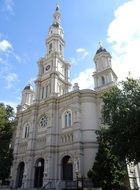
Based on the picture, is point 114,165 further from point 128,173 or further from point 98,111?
point 98,111

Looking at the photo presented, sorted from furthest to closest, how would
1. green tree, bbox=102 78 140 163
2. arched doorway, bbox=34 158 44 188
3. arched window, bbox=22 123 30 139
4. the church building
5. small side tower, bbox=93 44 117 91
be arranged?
arched window, bbox=22 123 30 139 < small side tower, bbox=93 44 117 91 < arched doorway, bbox=34 158 44 188 < the church building < green tree, bbox=102 78 140 163

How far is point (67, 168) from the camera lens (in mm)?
30172

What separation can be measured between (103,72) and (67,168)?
58.7ft

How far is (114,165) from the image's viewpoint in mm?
24141

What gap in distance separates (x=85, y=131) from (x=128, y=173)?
8.38 m

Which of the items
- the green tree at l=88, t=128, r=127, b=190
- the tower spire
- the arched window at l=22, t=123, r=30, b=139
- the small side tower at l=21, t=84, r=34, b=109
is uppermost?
the tower spire

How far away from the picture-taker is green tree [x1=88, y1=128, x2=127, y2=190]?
22.9 metres

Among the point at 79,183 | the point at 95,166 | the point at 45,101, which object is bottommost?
the point at 79,183

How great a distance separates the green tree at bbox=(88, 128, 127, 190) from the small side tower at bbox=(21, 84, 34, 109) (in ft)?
79.8

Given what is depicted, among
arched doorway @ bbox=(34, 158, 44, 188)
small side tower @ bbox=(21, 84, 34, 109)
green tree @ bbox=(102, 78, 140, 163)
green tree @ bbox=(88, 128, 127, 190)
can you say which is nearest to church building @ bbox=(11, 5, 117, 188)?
arched doorway @ bbox=(34, 158, 44, 188)

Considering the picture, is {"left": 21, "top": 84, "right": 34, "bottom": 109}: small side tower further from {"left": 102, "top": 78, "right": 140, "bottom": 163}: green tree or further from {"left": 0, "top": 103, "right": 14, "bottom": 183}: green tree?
{"left": 102, "top": 78, "right": 140, "bottom": 163}: green tree

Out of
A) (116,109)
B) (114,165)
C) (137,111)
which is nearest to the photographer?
(137,111)

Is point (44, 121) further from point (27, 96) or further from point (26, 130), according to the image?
point (27, 96)

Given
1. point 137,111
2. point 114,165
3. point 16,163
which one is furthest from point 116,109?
point 16,163
